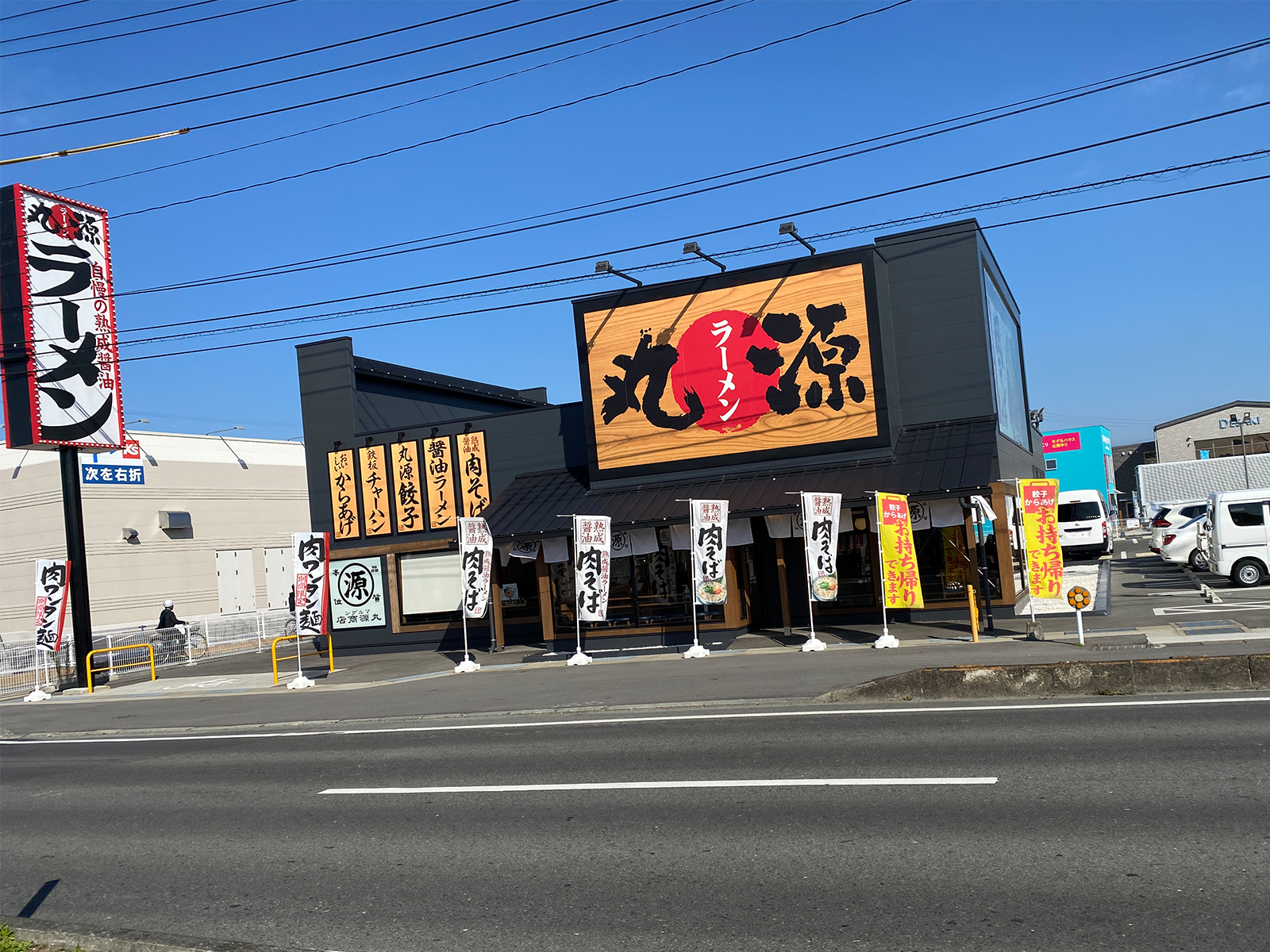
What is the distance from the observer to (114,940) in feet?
19.0

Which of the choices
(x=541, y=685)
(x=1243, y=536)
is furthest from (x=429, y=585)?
(x=1243, y=536)

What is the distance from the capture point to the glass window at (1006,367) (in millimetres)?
22672

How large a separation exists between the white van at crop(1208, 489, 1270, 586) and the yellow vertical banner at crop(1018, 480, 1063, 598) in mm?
6896

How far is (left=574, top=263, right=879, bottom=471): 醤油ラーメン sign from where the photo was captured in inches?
835

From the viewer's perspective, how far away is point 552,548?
22750 millimetres

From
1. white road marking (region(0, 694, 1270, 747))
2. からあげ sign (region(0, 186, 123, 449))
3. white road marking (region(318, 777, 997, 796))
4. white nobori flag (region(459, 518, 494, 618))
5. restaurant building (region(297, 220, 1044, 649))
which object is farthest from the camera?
からあげ sign (region(0, 186, 123, 449))

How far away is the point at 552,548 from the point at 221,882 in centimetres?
1575

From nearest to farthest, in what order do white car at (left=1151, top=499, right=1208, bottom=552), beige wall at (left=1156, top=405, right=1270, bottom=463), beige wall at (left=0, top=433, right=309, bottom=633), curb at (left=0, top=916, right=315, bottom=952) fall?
curb at (left=0, top=916, right=315, bottom=952) → white car at (left=1151, top=499, right=1208, bottom=552) → beige wall at (left=0, top=433, right=309, bottom=633) → beige wall at (left=1156, top=405, right=1270, bottom=463)

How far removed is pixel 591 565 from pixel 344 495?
10.1 meters

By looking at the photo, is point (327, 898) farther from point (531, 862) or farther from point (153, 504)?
point (153, 504)

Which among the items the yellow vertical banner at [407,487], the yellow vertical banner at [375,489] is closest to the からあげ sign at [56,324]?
the yellow vertical banner at [375,489]

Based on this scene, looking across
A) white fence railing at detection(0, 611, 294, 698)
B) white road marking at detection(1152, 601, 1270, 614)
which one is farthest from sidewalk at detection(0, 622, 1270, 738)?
white road marking at detection(1152, 601, 1270, 614)

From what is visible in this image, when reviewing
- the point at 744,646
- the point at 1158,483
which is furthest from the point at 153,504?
the point at 1158,483

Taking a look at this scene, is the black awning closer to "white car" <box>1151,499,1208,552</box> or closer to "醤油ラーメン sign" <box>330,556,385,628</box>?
"醤油ラーメン sign" <box>330,556,385,628</box>
